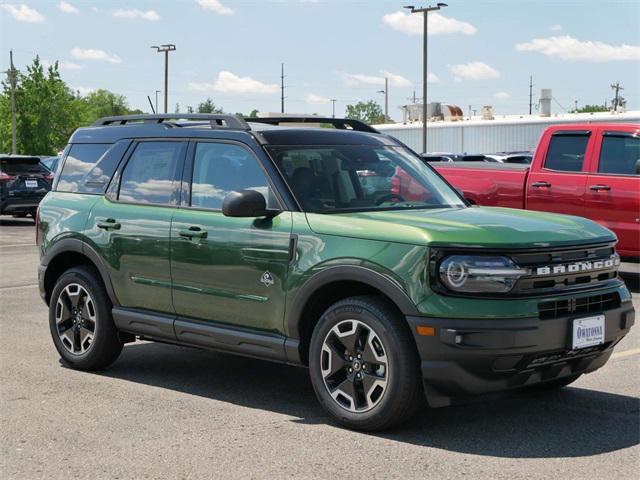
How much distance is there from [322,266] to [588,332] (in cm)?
153

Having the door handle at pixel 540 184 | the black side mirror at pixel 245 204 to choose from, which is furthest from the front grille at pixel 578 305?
the door handle at pixel 540 184

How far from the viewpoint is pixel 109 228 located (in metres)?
7.09

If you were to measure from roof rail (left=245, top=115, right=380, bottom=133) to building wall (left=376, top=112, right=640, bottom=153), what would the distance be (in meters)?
39.4

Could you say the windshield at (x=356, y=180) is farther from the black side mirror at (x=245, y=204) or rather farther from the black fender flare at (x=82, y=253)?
the black fender flare at (x=82, y=253)

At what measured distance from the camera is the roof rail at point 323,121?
7.37 metres

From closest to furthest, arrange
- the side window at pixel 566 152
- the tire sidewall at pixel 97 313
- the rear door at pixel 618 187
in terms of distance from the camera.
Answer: the tire sidewall at pixel 97 313 < the rear door at pixel 618 187 < the side window at pixel 566 152

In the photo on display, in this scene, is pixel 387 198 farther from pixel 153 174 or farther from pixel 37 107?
pixel 37 107

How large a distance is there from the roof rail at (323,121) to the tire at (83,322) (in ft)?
5.48

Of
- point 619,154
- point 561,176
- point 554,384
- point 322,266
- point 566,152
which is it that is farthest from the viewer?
point 566,152

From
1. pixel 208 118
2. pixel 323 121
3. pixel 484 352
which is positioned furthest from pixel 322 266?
pixel 323 121

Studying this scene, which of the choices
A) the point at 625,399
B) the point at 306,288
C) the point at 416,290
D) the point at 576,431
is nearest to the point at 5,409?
the point at 306,288

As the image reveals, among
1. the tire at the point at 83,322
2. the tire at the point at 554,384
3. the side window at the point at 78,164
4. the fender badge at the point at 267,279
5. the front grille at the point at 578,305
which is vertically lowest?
the tire at the point at 554,384

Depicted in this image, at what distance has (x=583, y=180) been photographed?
40.2ft

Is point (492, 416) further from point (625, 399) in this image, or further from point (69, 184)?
point (69, 184)
